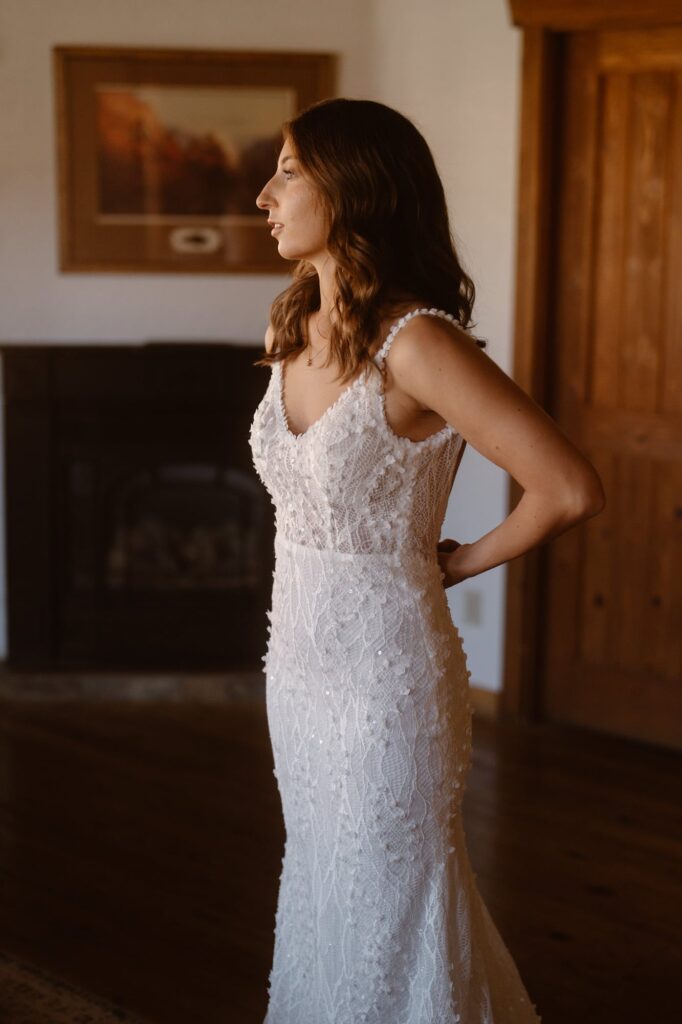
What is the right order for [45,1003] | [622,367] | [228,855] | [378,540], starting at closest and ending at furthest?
[378,540]
[45,1003]
[228,855]
[622,367]

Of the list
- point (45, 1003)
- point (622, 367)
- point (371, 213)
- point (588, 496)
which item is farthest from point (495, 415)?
point (622, 367)

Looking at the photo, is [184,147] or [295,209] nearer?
[295,209]

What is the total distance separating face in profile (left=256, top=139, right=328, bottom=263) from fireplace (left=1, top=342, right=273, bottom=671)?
2718 mm

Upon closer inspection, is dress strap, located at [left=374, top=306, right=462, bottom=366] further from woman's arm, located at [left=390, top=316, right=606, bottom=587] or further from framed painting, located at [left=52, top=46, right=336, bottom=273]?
framed painting, located at [left=52, top=46, right=336, bottom=273]

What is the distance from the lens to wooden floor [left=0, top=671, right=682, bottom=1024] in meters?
2.81

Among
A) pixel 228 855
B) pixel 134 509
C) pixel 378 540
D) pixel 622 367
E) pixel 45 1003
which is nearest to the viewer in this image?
pixel 378 540

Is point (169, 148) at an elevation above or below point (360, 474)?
above

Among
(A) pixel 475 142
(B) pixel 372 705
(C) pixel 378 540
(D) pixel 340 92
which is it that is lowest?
(B) pixel 372 705

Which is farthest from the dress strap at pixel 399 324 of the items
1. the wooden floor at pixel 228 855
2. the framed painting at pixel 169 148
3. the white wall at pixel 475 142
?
the framed painting at pixel 169 148

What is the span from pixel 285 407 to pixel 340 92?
114 inches

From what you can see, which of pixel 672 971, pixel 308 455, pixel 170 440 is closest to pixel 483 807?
pixel 672 971

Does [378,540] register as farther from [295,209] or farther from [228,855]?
[228,855]

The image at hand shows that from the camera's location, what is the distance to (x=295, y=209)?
5.88ft

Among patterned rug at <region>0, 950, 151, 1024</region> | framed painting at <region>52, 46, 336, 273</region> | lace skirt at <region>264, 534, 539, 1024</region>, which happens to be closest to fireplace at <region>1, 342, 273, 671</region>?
framed painting at <region>52, 46, 336, 273</region>
